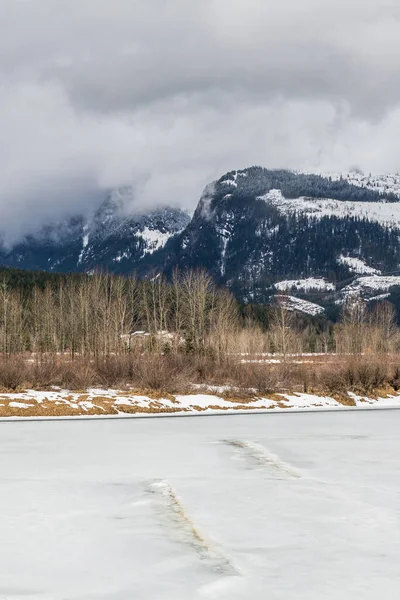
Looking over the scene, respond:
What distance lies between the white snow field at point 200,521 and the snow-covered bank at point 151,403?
1437 centimetres

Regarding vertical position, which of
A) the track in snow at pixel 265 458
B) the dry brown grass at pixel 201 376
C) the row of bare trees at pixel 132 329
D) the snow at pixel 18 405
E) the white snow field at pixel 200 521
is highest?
the row of bare trees at pixel 132 329

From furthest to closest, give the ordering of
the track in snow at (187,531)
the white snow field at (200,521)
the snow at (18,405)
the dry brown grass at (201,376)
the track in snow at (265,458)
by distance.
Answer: the dry brown grass at (201,376), the snow at (18,405), the track in snow at (265,458), the track in snow at (187,531), the white snow field at (200,521)

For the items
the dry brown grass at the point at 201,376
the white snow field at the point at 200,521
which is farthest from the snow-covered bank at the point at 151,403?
the white snow field at the point at 200,521

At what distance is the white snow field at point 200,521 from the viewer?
778cm

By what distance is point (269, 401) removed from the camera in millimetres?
43500

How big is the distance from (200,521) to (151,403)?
96.0ft

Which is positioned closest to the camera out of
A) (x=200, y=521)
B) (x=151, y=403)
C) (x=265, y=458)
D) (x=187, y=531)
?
(x=187, y=531)

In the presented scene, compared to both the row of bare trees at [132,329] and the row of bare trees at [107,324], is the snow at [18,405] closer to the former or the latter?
the row of bare trees at [132,329]

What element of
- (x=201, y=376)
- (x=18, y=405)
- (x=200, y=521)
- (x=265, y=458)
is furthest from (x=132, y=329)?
(x=200, y=521)

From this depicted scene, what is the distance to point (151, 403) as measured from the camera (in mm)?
39906

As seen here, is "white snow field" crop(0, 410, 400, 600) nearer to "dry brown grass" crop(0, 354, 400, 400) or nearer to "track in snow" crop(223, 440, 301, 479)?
"track in snow" crop(223, 440, 301, 479)

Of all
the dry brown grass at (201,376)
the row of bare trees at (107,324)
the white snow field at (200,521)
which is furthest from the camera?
the row of bare trees at (107,324)

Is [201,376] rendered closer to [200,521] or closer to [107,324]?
[107,324]

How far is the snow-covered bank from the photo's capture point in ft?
120
